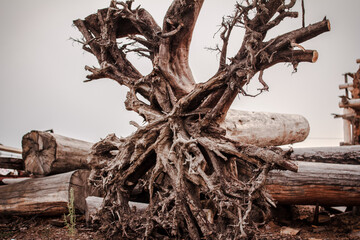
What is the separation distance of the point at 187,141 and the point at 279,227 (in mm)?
2332

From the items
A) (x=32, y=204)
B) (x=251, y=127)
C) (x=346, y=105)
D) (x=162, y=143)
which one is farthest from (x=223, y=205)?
(x=346, y=105)

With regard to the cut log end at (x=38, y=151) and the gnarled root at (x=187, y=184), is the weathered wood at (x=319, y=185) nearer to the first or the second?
the gnarled root at (x=187, y=184)

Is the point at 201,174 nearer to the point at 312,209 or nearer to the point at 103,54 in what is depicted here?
the point at 103,54

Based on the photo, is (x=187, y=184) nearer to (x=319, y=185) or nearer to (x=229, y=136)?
(x=319, y=185)

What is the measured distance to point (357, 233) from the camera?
4.09 meters

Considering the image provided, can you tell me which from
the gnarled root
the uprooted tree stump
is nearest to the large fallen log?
the uprooted tree stump

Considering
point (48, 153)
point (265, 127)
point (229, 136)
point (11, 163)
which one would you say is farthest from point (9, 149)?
point (265, 127)

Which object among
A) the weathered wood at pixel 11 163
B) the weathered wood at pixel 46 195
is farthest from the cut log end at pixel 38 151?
the weathered wood at pixel 11 163

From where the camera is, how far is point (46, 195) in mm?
5164

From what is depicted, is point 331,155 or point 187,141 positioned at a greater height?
point 187,141

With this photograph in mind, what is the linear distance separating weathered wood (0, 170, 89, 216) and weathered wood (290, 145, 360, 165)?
3770 millimetres

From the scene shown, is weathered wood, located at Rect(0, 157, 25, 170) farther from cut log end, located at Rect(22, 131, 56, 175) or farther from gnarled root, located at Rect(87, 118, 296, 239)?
gnarled root, located at Rect(87, 118, 296, 239)

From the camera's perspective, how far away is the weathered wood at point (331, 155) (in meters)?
5.27

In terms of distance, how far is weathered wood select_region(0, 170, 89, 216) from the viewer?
509 centimetres
